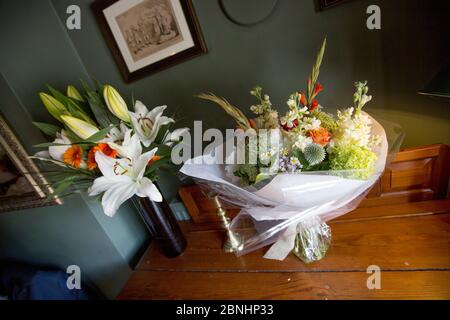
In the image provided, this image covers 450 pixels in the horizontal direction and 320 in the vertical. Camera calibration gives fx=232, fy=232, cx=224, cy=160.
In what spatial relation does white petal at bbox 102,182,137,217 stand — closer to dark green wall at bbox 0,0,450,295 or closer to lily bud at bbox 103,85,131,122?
Result: lily bud at bbox 103,85,131,122

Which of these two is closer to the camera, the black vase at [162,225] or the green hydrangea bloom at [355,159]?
the green hydrangea bloom at [355,159]

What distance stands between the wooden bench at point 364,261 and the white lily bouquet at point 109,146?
1.21 ft

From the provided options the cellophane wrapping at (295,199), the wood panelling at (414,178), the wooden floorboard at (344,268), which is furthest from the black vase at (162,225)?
the wood panelling at (414,178)

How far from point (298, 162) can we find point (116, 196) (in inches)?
20.3

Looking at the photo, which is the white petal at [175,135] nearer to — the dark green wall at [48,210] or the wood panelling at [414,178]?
the dark green wall at [48,210]

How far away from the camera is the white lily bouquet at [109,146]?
673 mm

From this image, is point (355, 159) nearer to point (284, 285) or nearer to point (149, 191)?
point (284, 285)

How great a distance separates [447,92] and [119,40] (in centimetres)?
107

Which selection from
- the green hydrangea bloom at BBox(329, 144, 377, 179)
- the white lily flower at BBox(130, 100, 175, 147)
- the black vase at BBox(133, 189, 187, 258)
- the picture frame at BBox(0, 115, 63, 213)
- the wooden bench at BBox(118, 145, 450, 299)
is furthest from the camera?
the picture frame at BBox(0, 115, 63, 213)

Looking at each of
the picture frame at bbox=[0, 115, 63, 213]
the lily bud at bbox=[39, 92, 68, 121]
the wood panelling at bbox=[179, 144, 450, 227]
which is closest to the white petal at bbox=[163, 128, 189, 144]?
the lily bud at bbox=[39, 92, 68, 121]

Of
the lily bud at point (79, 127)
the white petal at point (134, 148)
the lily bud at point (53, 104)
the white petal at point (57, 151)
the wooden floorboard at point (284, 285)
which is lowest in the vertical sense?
the wooden floorboard at point (284, 285)

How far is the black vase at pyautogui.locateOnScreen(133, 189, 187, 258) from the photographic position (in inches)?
34.0
